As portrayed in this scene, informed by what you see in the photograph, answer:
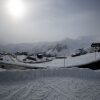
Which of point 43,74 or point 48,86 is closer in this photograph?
point 48,86

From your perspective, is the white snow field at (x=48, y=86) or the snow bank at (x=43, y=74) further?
the snow bank at (x=43, y=74)

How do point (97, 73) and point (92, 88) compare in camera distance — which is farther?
point (97, 73)

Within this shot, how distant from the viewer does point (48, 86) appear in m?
9.71

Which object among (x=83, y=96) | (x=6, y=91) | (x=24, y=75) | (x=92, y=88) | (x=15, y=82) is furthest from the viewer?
(x=24, y=75)

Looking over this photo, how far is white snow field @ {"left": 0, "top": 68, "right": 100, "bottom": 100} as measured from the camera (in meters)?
7.91

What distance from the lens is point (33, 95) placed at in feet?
26.4

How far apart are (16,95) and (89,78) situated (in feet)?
22.4

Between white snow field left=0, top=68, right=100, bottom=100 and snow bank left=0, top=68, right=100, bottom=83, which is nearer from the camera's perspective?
white snow field left=0, top=68, right=100, bottom=100

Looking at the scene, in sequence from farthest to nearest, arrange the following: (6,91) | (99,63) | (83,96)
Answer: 1. (99,63)
2. (6,91)
3. (83,96)

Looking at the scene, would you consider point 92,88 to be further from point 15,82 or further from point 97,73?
point 15,82

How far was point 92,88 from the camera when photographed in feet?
31.0

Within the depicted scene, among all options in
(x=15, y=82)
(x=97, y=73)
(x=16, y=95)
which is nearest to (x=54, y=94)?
(x=16, y=95)

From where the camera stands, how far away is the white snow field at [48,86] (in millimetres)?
7914

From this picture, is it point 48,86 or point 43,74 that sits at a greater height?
point 43,74
